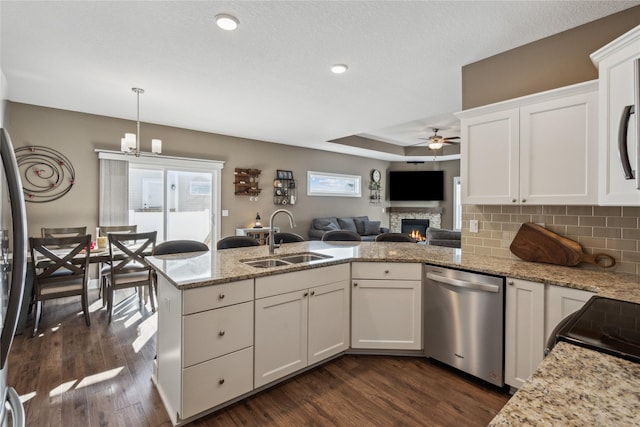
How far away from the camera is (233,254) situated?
274 cm

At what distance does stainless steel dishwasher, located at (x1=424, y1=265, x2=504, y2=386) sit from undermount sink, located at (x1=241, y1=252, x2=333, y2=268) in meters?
0.95

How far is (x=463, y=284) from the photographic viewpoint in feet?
7.49

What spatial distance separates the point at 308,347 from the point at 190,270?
1.05 metres

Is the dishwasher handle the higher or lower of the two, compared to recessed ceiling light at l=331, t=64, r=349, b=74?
lower

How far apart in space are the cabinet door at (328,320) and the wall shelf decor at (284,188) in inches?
176

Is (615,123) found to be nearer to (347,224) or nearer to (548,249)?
(548,249)

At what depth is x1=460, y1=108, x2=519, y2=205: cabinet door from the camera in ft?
7.79

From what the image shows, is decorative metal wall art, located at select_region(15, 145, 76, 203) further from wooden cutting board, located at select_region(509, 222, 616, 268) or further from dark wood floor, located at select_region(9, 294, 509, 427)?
Result: wooden cutting board, located at select_region(509, 222, 616, 268)

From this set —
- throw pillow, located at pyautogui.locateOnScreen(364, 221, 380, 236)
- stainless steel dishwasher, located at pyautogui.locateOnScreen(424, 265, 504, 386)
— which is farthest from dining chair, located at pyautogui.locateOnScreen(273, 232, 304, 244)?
throw pillow, located at pyautogui.locateOnScreen(364, 221, 380, 236)

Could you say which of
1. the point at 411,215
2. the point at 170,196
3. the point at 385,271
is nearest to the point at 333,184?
the point at 411,215

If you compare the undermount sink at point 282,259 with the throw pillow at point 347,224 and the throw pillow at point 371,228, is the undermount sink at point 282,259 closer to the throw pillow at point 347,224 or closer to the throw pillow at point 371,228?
the throw pillow at point 347,224

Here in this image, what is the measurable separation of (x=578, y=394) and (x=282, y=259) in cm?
221

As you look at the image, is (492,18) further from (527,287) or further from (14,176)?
(14,176)

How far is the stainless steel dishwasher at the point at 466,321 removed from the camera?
2.15 m
